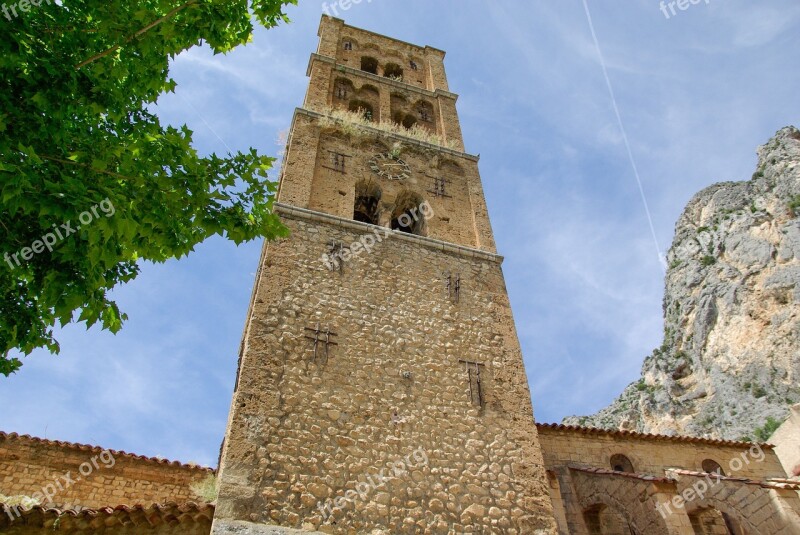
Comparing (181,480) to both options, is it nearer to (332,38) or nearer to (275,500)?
(275,500)

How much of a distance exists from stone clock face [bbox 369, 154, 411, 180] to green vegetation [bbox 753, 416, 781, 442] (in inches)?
909

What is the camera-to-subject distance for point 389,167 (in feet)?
46.0

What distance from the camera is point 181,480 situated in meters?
9.62

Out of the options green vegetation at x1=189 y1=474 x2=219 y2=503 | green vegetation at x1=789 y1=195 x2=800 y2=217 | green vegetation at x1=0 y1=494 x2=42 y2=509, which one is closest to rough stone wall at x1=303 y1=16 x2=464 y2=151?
green vegetation at x1=189 y1=474 x2=219 y2=503

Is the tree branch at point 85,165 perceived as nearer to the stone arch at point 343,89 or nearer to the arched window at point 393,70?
the stone arch at point 343,89

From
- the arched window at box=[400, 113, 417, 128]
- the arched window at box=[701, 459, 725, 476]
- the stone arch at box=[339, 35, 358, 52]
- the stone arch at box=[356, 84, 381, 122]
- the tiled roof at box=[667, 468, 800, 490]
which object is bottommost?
the tiled roof at box=[667, 468, 800, 490]

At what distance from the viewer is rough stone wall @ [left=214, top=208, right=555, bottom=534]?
7.52m

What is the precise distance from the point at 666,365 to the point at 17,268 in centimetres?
4271

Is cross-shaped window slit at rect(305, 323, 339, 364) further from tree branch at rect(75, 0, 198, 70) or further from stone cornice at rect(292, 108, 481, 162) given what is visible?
stone cornice at rect(292, 108, 481, 162)

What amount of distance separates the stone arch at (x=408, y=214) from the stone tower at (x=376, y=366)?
0.05 meters

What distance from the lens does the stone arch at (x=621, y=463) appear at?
12.1 meters

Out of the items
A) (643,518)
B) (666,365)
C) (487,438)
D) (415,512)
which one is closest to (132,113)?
(415,512)

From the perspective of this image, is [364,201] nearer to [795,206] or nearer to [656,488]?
[656,488]

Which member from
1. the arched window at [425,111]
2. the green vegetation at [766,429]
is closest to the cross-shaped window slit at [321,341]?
the arched window at [425,111]
